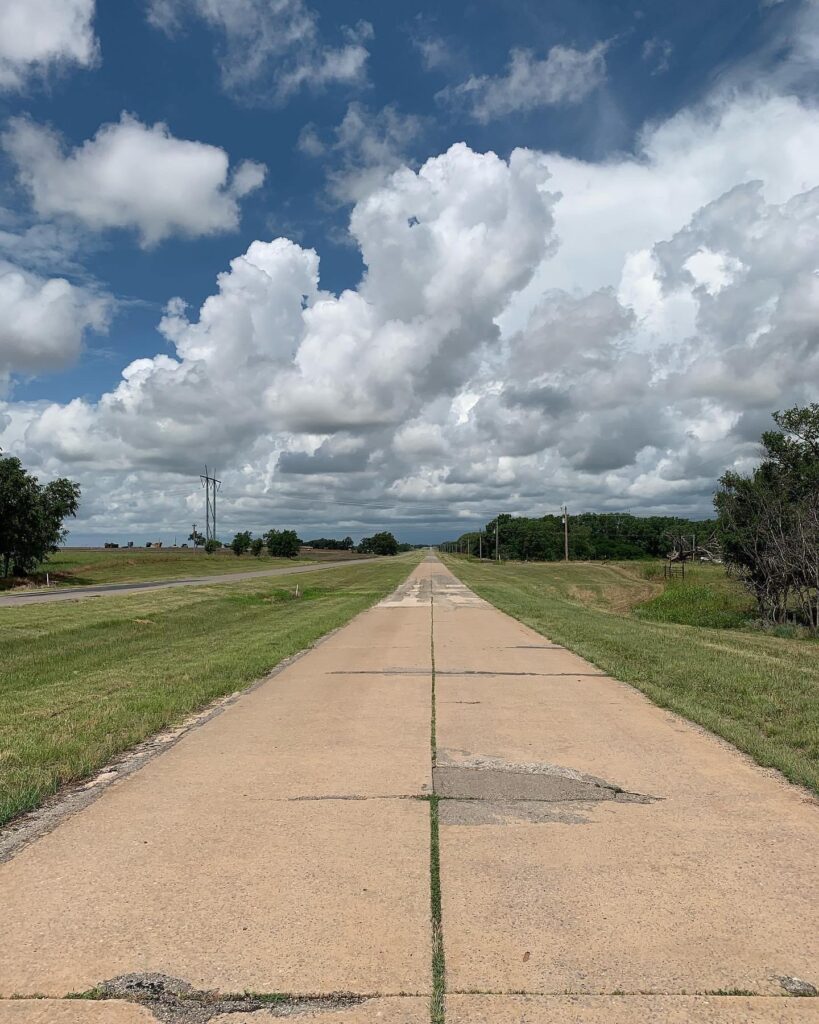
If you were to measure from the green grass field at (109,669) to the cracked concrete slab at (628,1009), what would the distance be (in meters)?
3.79

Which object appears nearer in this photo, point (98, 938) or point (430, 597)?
point (98, 938)

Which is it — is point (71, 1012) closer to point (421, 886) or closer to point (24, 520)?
point (421, 886)

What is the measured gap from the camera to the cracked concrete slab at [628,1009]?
2.90m

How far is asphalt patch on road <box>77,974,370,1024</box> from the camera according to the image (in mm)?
2949

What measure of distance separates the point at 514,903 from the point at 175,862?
203 centimetres

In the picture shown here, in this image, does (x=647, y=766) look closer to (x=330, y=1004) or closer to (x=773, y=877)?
(x=773, y=877)

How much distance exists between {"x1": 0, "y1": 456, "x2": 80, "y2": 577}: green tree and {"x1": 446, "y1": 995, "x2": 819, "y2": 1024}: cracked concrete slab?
170 ft

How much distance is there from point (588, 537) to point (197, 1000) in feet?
471

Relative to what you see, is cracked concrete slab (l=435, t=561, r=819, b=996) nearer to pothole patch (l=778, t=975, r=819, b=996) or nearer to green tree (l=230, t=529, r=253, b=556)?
pothole patch (l=778, t=975, r=819, b=996)

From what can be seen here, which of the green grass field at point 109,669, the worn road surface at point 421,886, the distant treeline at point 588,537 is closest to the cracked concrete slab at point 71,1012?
the worn road surface at point 421,886

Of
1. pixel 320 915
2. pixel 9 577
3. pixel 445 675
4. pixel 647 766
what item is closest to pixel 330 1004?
pixel 320 915

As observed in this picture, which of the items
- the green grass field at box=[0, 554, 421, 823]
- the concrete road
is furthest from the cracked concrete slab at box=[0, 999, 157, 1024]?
the concrete road

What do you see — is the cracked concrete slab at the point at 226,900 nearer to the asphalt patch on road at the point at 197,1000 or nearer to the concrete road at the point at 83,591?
the asphalt patch on road at the point at 197,1000

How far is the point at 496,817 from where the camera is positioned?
5.12m
